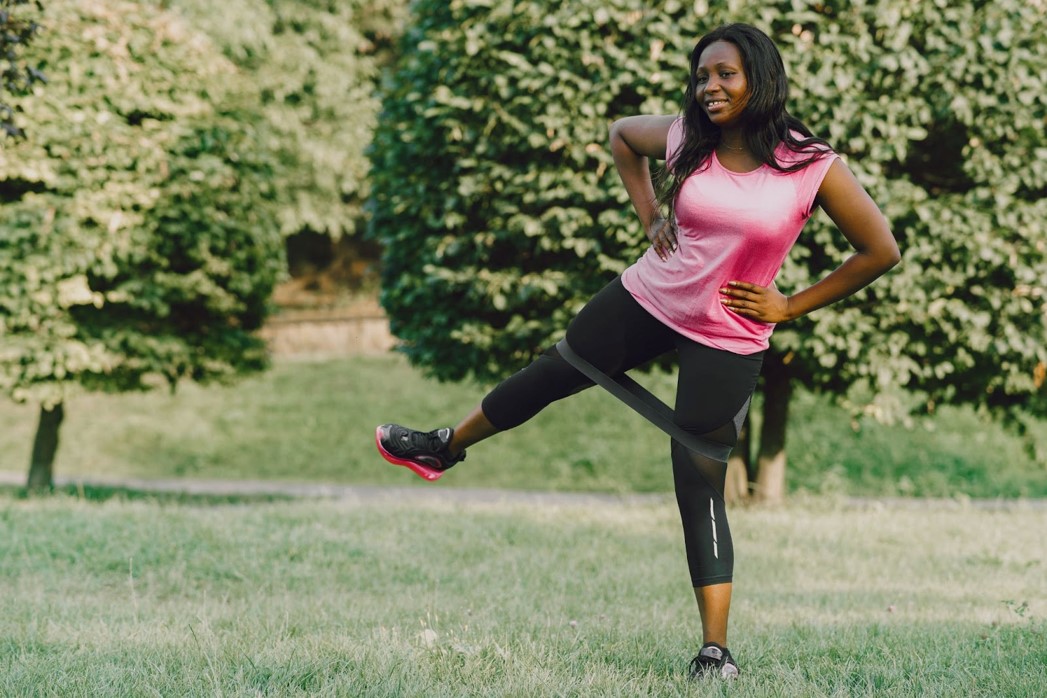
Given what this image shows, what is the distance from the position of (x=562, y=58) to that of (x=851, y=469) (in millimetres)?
8153

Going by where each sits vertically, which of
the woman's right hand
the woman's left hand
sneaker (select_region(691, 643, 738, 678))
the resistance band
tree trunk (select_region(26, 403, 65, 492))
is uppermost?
the woman's right hand

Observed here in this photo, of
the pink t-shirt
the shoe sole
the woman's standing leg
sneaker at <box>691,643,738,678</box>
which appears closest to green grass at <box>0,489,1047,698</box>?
sneaker at <box>691,643,738,678</box>

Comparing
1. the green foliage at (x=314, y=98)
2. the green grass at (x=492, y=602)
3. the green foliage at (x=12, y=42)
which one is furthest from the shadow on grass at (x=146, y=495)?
the green foliage at (x=314, y=98)

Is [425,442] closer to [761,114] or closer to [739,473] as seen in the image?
[761,114]

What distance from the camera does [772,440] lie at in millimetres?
9281

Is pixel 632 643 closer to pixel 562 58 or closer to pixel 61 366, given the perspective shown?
pixel 562 58

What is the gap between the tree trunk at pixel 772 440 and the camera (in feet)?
30.1

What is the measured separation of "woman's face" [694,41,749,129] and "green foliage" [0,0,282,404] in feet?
24.1

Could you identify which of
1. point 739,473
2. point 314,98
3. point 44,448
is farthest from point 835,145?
point 314,98

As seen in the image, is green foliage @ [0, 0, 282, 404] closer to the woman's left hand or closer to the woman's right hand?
the woman's right hand

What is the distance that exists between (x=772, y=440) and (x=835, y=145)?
291 centimetres

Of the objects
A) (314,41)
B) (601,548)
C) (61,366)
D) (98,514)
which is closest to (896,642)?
(601,548)

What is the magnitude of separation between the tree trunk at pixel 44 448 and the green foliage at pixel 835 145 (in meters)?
4.93

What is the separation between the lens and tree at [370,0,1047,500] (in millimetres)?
7293
